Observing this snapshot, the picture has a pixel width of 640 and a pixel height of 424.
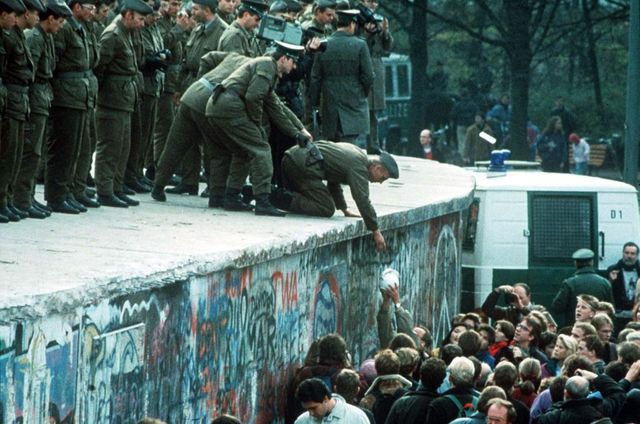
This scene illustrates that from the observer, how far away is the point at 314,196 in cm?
1455

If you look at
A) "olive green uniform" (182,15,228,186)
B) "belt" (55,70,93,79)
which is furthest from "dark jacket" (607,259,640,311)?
"belt" (55,70,93,79)

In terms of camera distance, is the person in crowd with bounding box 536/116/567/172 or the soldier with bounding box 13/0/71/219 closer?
the soldier with bounding box 13/0/71/219

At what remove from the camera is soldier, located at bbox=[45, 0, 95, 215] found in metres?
12.8

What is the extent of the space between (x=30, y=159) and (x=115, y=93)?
1668 millimetres

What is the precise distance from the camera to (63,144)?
1295cm

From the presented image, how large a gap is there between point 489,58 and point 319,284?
102ft

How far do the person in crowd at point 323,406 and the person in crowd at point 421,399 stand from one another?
53 cm

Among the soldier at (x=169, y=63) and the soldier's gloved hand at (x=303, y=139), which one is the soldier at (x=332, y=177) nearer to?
the soldier's gloved hand at (x=303, y=139)

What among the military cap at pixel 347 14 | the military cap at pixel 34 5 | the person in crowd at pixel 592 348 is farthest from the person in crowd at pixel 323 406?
the military cap at pixel 347 14

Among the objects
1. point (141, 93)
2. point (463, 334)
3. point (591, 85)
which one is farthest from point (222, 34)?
point (591, 85)

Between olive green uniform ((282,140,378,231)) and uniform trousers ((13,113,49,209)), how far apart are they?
102 inches

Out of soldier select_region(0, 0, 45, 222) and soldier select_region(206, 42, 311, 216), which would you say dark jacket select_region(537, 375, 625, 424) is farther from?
soldier select_region(206, 42, 311, 216)

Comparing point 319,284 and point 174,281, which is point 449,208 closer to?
point 319,284

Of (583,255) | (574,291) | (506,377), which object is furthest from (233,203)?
(583,255)
